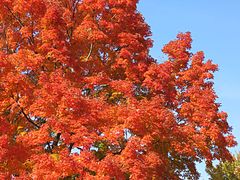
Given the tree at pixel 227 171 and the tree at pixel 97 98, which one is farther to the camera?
the tree at pixel 227 171

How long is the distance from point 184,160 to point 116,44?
349 inches

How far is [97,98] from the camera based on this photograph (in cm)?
2480

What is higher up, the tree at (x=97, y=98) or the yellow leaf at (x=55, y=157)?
the tree at (x=97, y=98)

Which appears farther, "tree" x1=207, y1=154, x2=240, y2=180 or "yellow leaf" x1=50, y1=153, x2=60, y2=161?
"tree" x1=207, y1=154, x2=240, y2=180

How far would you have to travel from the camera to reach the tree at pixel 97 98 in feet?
68.1

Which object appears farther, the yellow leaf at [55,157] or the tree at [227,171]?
the tree at [227,171]

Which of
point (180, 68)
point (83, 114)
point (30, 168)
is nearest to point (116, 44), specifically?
point (180, 68)

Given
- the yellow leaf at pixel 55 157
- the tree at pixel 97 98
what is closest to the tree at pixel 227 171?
the tree at pixel 97 98

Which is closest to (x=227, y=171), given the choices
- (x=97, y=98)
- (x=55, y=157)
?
(x=97, y=98)

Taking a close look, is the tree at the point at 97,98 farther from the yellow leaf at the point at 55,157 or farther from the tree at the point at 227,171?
the tree at the point at 227,171

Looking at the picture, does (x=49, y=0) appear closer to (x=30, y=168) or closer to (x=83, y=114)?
(x=83, y=114)

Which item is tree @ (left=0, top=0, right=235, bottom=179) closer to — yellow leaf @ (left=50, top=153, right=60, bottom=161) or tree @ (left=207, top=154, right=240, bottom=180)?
yellow leaf @ (left=50, top=153, right=60, bottom=161)

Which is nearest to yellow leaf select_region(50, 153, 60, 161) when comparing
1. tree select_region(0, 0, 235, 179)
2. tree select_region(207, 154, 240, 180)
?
tree select_region(0, 0, 235, 179)

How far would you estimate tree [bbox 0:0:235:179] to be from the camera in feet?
68.1
